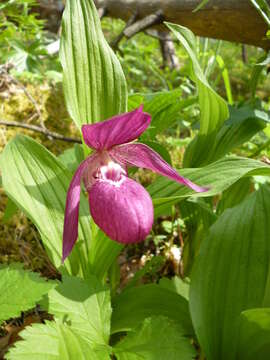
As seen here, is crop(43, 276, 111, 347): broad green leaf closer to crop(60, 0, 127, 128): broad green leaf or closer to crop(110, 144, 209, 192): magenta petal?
crop(110, 144, 209, 192): magenta petal

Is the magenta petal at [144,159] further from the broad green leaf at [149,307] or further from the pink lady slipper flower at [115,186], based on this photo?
the broad green leaf at [149,307]

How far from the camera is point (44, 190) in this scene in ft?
3.63

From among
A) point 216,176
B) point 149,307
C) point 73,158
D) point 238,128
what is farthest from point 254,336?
point 73,158

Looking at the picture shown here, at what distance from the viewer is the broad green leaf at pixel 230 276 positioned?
3.12ft

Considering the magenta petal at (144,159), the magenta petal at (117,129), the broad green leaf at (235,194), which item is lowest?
the broad green leaf at (235,194)

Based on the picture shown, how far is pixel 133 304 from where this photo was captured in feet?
3.63

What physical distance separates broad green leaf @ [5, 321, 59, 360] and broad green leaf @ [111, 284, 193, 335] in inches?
12.3

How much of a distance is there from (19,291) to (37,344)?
0.39ft

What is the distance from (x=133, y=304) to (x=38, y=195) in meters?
0.45

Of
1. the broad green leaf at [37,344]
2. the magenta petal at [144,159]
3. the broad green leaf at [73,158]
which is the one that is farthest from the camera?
the broad green leaf at [73,158]

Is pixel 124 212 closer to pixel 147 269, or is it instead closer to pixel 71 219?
pixel 71 219

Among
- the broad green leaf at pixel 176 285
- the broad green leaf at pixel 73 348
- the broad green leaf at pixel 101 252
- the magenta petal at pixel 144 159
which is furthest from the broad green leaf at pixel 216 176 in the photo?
the broad green leaf at pixel 73 348

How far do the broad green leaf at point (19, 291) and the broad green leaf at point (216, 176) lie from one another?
370 mm

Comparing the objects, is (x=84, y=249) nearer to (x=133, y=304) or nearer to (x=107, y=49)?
(x=133, y=304)
